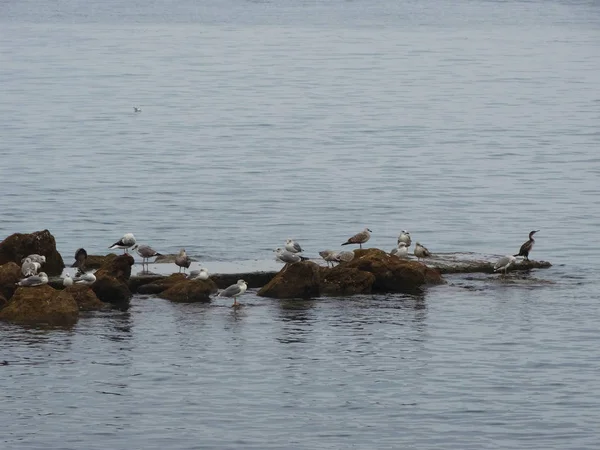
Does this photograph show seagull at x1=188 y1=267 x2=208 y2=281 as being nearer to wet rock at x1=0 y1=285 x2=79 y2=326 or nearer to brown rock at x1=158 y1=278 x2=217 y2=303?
brown rock at x1=158 y1=278 x2=217 y2=303

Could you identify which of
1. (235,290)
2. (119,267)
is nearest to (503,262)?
(235,290)

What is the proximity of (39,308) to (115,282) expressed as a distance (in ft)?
7.16

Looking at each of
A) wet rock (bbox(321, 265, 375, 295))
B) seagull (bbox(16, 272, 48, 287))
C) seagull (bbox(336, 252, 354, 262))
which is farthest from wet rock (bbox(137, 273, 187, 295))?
seagull (bbox(336, 252, 354, 262))

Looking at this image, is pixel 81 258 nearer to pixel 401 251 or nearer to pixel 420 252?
pixel 401 251

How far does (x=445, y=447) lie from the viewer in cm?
2444

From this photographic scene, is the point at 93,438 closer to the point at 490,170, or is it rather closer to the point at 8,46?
the point at 490,170

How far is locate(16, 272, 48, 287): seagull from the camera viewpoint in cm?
3175

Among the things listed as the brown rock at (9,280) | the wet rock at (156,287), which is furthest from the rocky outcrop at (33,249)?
the wet rock at (156,287)

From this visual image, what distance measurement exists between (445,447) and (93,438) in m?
6.10

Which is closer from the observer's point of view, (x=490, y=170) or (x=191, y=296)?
(x=191, y=296)

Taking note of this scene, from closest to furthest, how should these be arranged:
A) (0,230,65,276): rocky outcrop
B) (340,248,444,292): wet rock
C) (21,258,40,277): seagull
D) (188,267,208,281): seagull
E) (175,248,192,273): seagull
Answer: (21,258,40,277): seagull
(188,267,208,281): seagull
(0,230,65,276): rocky outcrop
(175,248,192,273): seagull
(340,248,444,292): wet rock

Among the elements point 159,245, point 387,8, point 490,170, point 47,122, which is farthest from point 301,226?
point 387,8

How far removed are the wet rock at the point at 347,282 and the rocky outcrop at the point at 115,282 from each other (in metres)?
4.85

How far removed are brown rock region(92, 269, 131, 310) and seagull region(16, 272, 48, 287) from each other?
1429 mm
